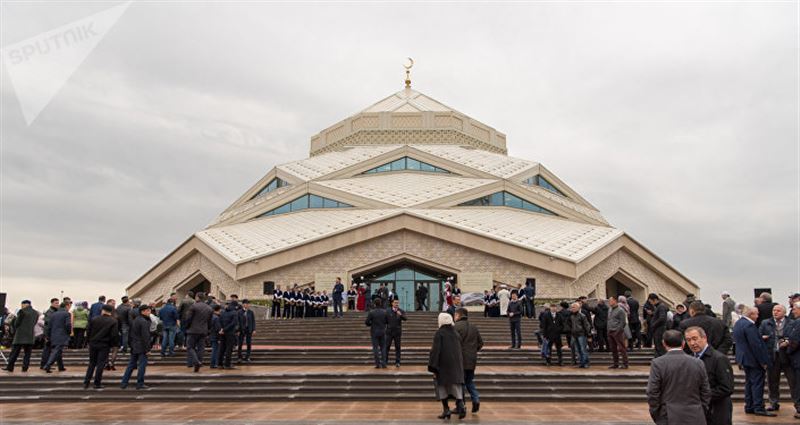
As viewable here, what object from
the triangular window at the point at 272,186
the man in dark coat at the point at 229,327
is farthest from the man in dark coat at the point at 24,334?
the triangular window at the point at 272,186

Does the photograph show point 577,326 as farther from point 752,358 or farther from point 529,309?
point 529,309

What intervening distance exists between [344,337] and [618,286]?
17545mm

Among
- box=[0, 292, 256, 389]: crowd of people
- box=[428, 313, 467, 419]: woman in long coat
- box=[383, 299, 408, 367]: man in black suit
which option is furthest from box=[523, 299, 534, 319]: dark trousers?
box=[428, 313, 467, 419]: woman in long coat

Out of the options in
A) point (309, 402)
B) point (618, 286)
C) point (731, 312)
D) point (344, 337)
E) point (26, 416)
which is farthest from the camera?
point (618, 286)

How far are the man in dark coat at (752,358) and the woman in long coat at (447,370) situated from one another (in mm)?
3948

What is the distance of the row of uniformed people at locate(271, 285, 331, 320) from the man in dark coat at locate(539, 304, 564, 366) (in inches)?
428

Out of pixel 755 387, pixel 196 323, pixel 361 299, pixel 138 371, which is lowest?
pixel 755 387

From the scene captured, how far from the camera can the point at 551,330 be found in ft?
44.7

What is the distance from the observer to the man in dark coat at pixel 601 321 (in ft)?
48.4

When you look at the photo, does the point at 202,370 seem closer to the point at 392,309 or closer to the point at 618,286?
the point at 392,309

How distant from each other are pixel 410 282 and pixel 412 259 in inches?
48.4

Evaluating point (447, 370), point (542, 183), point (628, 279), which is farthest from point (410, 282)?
point (447, 370)

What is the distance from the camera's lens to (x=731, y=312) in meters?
14.7

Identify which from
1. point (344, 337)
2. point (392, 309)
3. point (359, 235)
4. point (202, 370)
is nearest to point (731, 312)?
point (392, 309)
